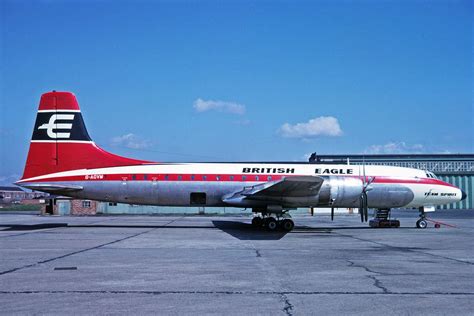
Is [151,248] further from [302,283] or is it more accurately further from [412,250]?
[412,250]

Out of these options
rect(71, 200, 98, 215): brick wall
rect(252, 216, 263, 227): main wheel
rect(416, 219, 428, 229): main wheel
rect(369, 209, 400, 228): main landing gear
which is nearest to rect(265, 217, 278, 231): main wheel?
rect(252, 216, 263, 227): main wheel

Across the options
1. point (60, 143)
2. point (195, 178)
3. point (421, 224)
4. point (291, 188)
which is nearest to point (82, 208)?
point (60, 143)

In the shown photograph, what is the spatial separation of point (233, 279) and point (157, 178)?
1628 centimetres

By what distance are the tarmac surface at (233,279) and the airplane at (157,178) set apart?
7.55 meters

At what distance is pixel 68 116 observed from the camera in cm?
2611

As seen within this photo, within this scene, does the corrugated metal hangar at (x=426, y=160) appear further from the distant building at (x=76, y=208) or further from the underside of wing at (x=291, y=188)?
the underside of wing at (x=291, y=188)

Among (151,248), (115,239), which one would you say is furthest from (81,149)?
(151,248)

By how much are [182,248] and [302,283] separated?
24.4 feet

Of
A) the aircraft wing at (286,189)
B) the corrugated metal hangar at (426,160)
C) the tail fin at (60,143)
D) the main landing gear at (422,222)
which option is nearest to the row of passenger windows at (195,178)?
the aircraft wing at (286,189)

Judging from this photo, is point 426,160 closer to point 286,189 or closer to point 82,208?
point 82,208

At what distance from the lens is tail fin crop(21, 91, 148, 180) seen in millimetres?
25641

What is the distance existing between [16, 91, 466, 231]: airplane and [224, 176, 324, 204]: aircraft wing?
15 cm

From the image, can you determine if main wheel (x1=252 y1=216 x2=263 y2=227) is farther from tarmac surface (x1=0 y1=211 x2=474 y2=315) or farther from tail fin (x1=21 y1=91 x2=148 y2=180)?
tarmac surface (x1=0 y1=211 x2=474 y2=315)

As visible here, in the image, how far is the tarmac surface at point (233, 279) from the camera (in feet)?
25.3
